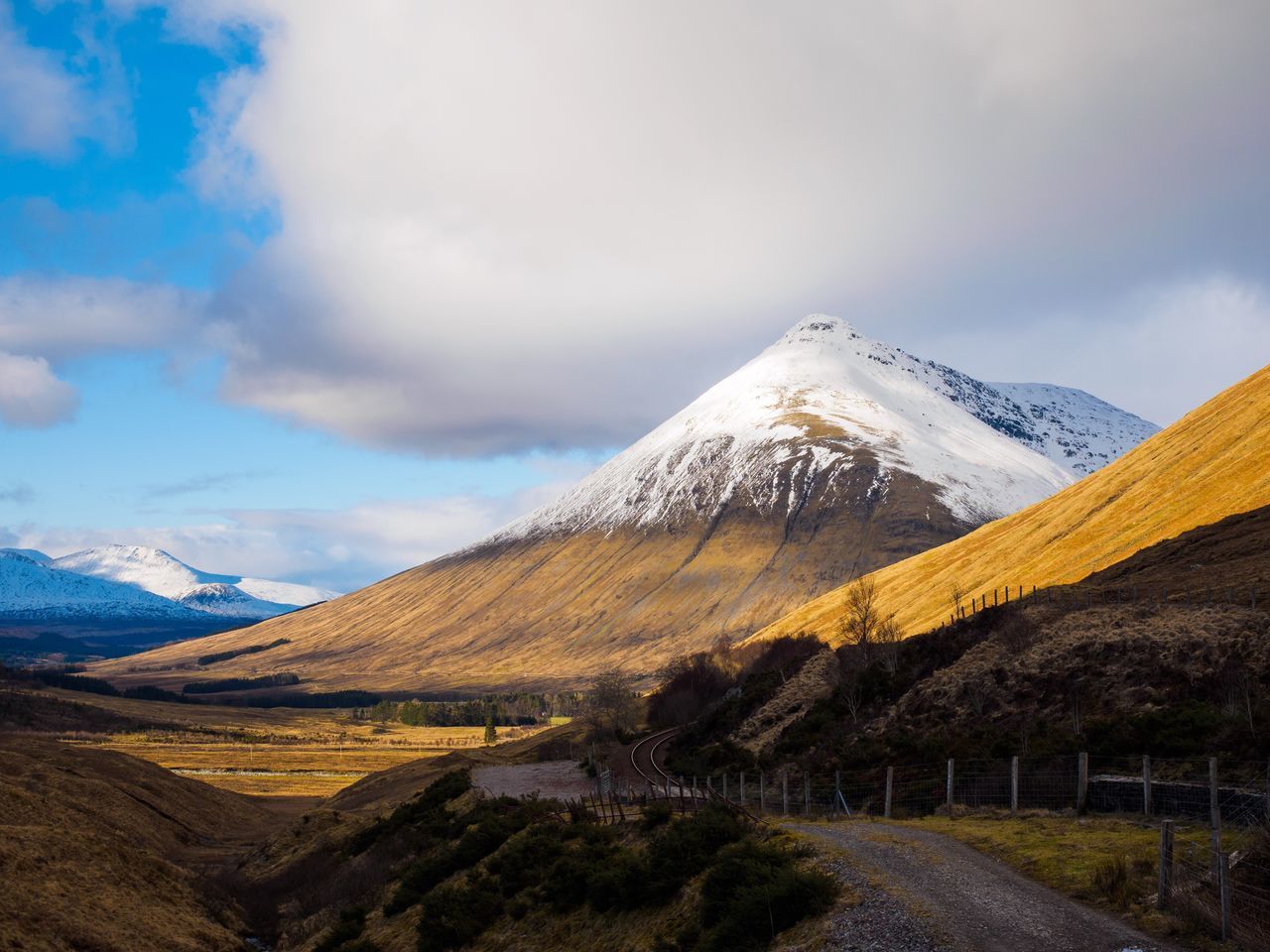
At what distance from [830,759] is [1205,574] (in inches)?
1086

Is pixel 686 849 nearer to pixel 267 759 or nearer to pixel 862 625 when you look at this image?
pixel 862 625

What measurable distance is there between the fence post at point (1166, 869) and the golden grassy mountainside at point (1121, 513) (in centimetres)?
6876

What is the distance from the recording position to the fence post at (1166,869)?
17239 millimetres

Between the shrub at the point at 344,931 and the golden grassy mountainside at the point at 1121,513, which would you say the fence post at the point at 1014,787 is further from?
the golden grassy mountainside at the point at 1121,513

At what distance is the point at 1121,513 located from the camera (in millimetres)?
102438

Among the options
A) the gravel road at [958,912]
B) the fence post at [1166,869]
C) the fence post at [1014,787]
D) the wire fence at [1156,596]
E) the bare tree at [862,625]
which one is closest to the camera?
the gravel road at [958,912]

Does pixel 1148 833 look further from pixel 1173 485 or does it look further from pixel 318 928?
pixel 1173 485

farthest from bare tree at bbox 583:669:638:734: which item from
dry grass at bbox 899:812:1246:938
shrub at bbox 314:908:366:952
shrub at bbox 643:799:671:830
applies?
dry grass at bbox 899:812:1246:938

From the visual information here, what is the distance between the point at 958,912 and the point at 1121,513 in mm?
96698

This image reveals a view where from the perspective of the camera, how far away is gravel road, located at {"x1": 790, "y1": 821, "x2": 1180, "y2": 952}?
A: 16344mm

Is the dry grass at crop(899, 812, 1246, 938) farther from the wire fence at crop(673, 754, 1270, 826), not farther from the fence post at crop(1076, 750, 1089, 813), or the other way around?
the wire fence at crop(673, 754, 1270, 826)

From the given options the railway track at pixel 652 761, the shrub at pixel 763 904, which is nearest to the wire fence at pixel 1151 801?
the shrub at pixel 763 904

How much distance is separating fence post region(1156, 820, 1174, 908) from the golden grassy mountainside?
68756 mm

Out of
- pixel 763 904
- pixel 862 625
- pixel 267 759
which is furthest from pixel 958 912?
pixel 267 759
